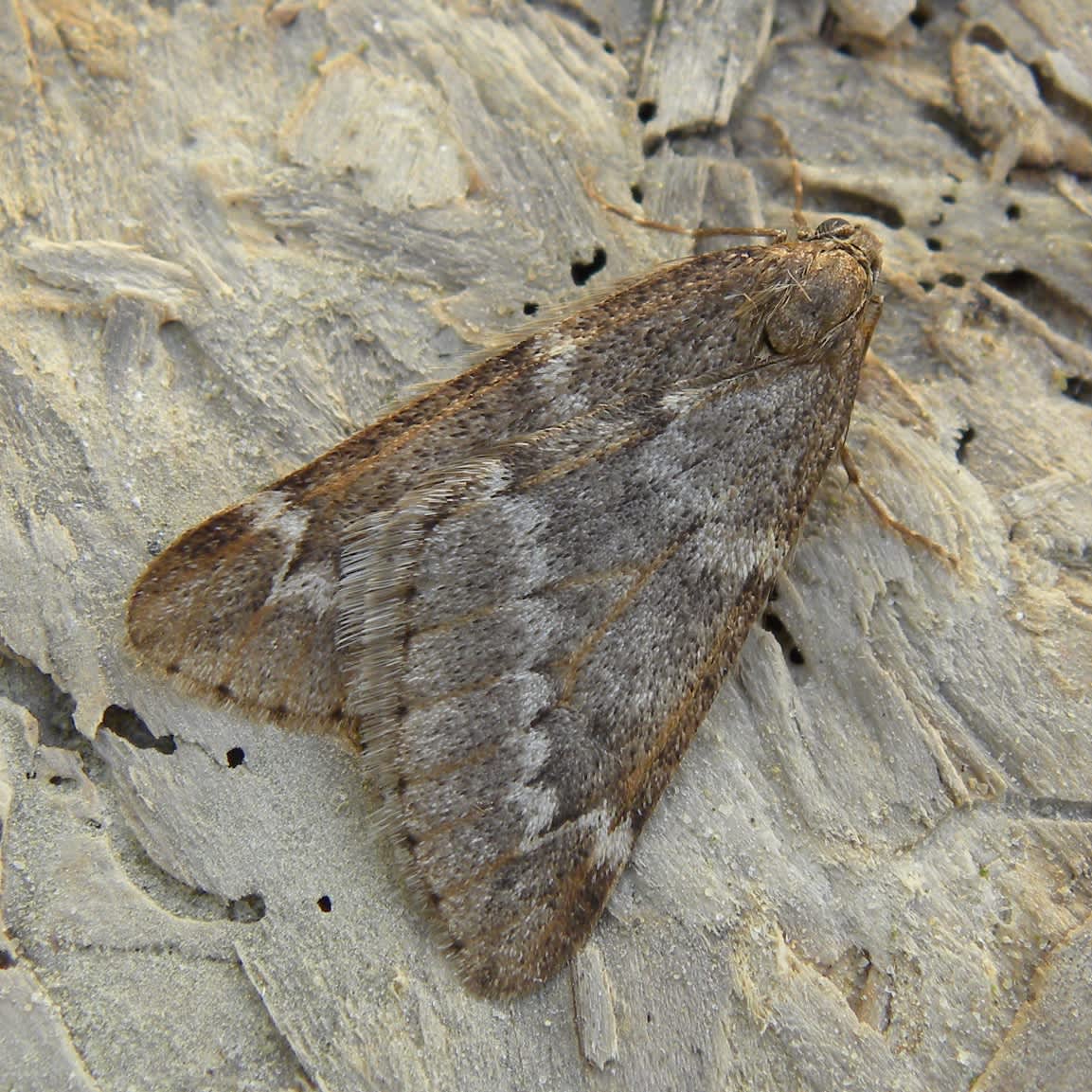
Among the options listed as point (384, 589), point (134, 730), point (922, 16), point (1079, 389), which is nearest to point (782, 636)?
point (384, 589)

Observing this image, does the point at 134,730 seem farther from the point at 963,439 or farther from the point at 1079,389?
the point at 1079,389

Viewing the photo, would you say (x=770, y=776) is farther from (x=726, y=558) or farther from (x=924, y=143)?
(x=924, y=143)

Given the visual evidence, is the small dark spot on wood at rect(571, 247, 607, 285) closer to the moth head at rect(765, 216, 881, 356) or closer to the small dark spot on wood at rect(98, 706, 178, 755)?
the moth head at rect(765, 216, 881, 356)

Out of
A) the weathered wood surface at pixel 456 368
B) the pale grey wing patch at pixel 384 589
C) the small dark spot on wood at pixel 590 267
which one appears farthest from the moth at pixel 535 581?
the small dark spot on wood at pixel 590 267

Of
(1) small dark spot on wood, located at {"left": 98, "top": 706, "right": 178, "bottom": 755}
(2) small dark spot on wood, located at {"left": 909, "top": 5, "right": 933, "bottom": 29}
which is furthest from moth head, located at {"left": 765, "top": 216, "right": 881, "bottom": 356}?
(1) small dark spot on wood, located at {"left": 98, "top": 706, "right": 178, "bottom": 755}

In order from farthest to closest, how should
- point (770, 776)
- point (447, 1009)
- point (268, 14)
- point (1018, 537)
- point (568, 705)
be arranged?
point (268, 14) < point (1018, 537) < point (770, 776) < point (568, 705) < point (447, 1009)

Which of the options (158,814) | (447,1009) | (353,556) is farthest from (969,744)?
(158,814)
